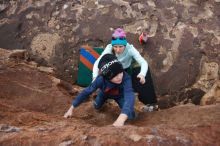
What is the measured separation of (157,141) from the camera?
2.80 meters

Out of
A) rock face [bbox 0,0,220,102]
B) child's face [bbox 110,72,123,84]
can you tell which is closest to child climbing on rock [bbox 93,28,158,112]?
child's face [bbox 110,72,123,84]

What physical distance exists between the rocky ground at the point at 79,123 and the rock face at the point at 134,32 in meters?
1.24

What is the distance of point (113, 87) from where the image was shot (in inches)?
154

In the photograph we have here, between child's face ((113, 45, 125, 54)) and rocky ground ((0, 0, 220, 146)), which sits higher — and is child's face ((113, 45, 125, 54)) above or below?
above

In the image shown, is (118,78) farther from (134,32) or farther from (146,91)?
(134,32)

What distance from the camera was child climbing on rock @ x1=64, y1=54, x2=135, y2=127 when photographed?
3573 mm

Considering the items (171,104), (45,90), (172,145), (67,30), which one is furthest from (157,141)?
(67,30)

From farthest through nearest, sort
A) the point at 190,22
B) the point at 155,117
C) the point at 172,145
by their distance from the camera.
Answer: the point at 190,22
the point at 155,117
the point at 172,145

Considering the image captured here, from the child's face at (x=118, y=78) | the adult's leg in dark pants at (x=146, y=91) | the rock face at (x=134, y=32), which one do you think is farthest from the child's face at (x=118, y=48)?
the rock face at (x=134, y=32)

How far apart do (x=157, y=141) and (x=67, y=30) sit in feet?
12.8

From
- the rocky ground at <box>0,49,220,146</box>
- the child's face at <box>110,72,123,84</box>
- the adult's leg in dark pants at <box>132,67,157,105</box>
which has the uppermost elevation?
the child's face at <box>110,72,123,84</box>

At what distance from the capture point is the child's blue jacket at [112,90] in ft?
12.0

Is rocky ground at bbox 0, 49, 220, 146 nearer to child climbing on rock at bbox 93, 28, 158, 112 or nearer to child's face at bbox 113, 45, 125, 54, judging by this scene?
child climbing on rock at bbox 93, 28, 158, 112

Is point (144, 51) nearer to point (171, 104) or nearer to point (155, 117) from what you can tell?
point (171, 104)
